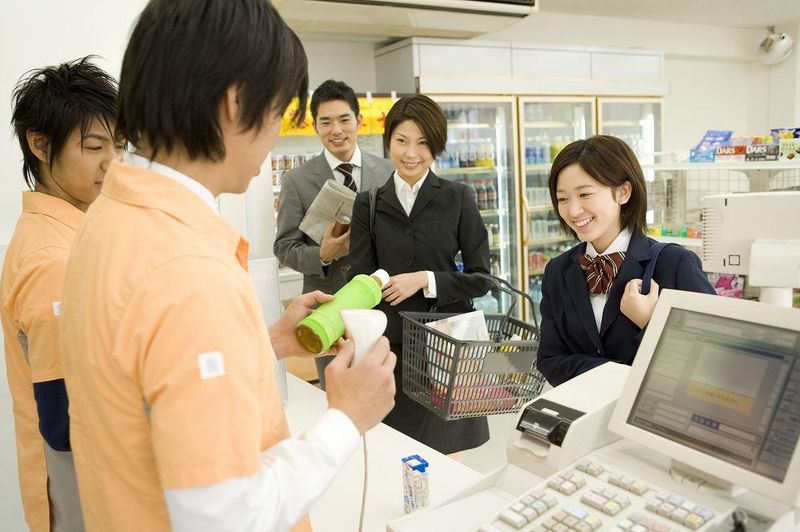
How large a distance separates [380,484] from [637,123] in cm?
612

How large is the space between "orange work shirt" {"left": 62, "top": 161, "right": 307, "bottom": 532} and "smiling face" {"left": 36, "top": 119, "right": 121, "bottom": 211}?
700 mm

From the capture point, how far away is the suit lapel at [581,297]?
5.97 ft

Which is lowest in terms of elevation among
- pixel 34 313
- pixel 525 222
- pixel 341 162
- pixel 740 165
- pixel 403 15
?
pixel 525 222

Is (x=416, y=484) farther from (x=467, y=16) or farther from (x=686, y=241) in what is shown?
(x=467, y=16)

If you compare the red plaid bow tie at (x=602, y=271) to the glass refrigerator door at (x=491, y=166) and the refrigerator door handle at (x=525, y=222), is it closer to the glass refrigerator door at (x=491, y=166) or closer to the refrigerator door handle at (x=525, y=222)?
the glass refrigerator door at (x=491, y=166)

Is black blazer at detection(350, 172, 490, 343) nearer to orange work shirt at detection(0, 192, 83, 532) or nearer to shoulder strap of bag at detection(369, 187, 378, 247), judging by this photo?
shoulder strap of bag at detection(369, 187, 378, 247)

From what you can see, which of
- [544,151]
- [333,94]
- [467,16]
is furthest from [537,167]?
[333,94]

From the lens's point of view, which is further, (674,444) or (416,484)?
(416,484)

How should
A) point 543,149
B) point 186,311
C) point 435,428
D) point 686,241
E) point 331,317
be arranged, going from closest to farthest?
1. point 186,311
2. point 331,317
3. point 435,428
4. point 686,241
5. point 543,149

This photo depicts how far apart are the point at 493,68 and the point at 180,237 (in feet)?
16.8

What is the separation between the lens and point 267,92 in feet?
2.75

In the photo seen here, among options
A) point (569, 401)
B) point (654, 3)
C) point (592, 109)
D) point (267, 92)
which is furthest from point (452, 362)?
point (654, 3)

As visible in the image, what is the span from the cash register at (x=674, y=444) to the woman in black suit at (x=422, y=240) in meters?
1.24

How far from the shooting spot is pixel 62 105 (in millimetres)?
1445
